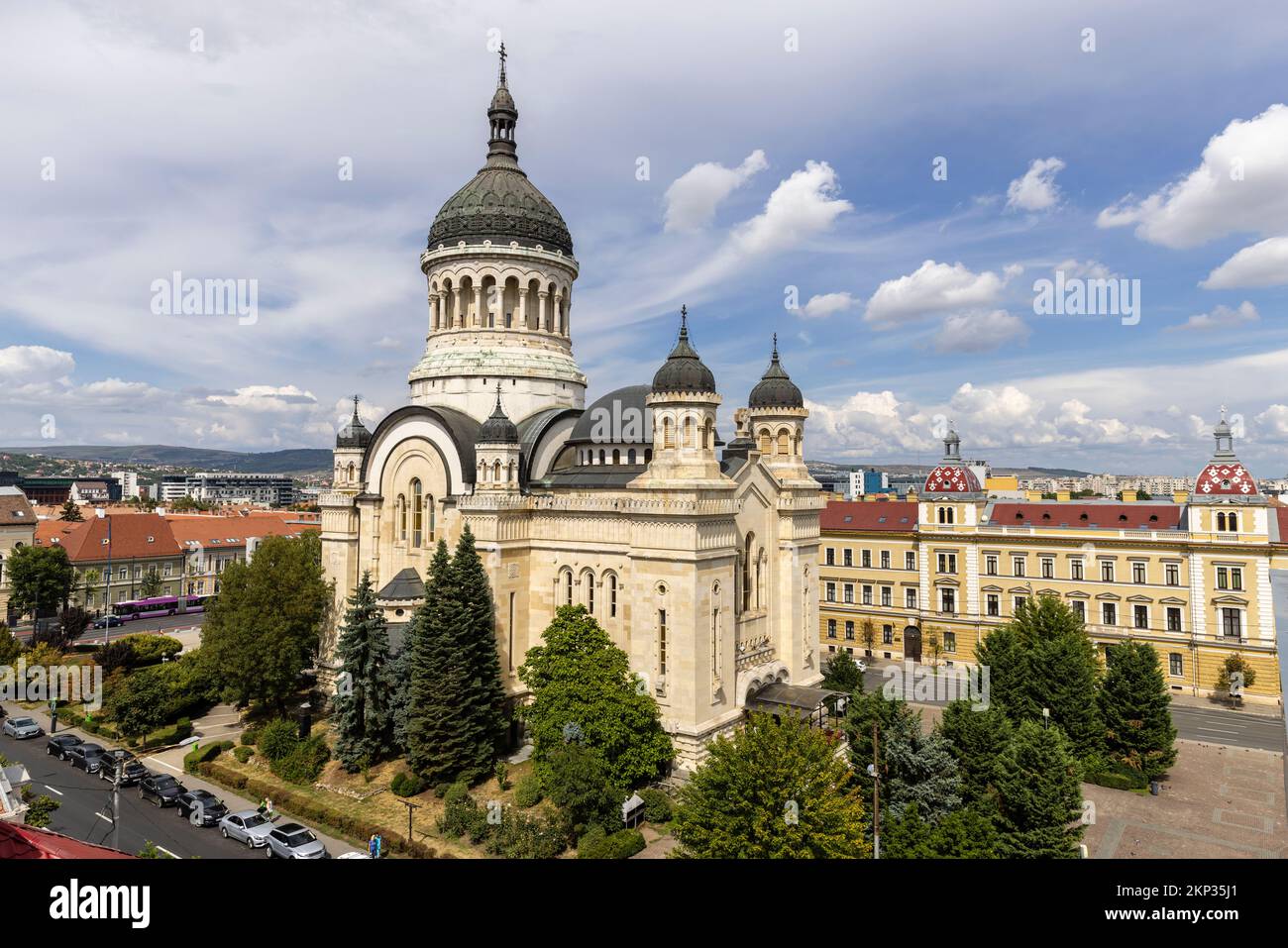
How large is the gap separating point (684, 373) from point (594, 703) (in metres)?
13.5

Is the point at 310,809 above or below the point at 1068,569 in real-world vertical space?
below

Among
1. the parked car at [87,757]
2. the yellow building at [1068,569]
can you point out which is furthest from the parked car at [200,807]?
the yellow building at [1068,569]

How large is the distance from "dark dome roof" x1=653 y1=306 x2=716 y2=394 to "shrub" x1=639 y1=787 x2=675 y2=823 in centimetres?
1559

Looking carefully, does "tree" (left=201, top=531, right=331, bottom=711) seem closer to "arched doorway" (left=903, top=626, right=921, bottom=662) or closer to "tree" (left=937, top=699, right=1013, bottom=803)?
"tree" (left=937, top=699, right=1013, bottom=803)

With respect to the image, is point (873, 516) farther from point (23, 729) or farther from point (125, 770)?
point (23, 729)

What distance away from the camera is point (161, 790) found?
28688 millimetres

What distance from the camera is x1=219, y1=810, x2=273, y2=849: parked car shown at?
25.2m

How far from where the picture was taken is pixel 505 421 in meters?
34.6

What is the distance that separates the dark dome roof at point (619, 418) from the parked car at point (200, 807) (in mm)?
20733

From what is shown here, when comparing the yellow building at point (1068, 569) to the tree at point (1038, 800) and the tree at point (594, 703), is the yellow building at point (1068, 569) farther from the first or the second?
the tree at point (594, 703)

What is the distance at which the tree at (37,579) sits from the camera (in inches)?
2213

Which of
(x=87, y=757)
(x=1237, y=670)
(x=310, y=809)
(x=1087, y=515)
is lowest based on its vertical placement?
(x=310, y=809)

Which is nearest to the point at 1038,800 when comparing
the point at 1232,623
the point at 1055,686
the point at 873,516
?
the point at 1055,686
